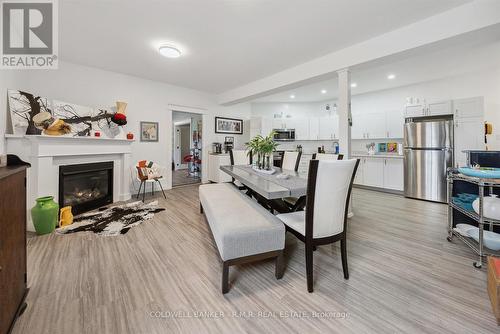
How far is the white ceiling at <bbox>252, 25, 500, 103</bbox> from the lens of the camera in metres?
2.39

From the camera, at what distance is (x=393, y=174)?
15.3 feet

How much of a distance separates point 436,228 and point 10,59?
618cm

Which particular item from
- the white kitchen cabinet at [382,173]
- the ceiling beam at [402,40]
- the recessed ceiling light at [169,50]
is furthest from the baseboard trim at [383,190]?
the recessed ceiling light at [169,50]

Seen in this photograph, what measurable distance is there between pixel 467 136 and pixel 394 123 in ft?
4.53

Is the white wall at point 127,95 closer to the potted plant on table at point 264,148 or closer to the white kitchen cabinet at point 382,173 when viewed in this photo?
the potted plant on table at point 264,148

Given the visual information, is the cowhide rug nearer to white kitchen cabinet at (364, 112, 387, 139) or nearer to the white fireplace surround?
the white fireplace surround

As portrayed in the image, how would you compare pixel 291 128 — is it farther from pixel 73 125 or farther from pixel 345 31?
pixel 73 125

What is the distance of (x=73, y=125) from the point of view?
3.25m

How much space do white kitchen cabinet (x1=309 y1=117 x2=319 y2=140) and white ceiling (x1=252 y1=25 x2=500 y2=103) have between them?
989mm

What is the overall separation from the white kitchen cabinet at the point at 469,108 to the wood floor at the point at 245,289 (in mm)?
2842

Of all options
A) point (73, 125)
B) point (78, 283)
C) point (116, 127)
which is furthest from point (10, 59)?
point (78, 283)

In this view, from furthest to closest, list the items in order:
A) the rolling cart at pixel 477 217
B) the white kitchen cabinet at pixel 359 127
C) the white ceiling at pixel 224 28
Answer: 1. the white kitchen cabinet at pixel 359 127
2. the white ceiling at pixel 224 28
3. the rolling cart at pixel 477 217

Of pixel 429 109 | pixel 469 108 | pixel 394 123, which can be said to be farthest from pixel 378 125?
pixel 469 108

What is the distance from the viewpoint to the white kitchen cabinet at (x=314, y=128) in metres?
6.25
